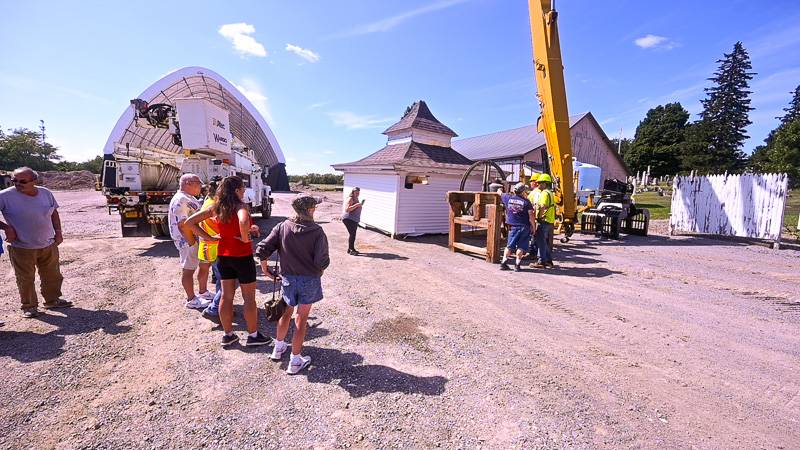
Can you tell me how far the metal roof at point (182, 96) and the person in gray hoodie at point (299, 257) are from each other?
1497 centimetres

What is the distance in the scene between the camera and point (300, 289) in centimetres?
303

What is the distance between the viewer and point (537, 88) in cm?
1066

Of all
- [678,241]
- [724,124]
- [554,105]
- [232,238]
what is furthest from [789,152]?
[232,238]

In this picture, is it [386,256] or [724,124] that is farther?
[724,124]

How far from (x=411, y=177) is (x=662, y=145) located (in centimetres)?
4187

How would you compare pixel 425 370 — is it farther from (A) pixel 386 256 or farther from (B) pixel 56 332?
(A) pixel 386 256

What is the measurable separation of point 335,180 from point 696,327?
62.4 metres

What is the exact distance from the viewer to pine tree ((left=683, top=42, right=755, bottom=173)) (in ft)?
115

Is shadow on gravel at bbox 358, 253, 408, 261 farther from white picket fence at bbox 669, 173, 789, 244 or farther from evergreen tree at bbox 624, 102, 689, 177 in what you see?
evergreen tree at bbox 624, 102, 689, 177

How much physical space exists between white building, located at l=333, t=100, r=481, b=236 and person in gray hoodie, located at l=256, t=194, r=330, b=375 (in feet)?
23.9

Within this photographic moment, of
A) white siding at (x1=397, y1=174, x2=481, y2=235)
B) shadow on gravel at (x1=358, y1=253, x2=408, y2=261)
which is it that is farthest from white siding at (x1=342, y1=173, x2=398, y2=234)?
shadow on gravel at (x1=358, y1=253, x2=408, y2=261)

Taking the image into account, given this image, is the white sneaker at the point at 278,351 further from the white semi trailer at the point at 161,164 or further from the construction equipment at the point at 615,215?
the construction equipment at the point at 615,215

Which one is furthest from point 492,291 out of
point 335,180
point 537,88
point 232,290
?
point 335,180

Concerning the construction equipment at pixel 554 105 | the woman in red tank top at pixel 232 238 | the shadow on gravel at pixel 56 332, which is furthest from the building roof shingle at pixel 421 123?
the shadow on gravel at pixel 56 332
